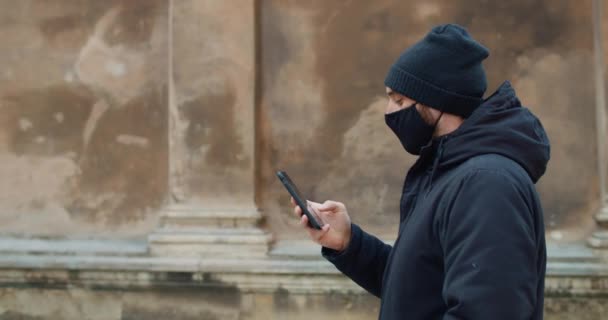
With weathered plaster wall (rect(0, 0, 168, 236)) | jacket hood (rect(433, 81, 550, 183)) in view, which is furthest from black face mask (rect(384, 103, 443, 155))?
weathered plaster wall (rect(0, 0, 168, 236))

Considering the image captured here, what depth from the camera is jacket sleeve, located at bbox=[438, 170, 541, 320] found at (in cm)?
172

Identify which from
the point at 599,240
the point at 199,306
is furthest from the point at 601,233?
the point at 199,306

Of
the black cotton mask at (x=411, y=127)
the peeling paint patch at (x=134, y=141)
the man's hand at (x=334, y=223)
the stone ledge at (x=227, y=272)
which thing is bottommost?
the stone ledge at (x=227, y=272)

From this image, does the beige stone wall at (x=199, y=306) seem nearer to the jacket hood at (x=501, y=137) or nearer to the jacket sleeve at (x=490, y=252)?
the jacket hood at (x=501, y=137)

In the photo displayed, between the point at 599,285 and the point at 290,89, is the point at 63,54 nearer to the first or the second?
the point at 290,89

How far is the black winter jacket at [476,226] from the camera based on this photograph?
5.68 ft

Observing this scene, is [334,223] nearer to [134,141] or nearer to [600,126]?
[600,126]

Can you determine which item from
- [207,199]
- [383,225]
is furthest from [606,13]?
[207,199]

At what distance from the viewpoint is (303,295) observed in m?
4.75

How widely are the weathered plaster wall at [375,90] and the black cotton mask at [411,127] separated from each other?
8.85 ft

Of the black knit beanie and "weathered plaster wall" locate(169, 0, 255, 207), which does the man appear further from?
"weathered plaster wall" locate(169, 0, 255, 207)

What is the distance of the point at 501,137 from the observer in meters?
1.99

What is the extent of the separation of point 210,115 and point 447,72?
3.05 meters

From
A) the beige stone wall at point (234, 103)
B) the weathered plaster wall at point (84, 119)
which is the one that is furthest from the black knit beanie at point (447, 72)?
the weathered plaster wall at point (84, 119)
